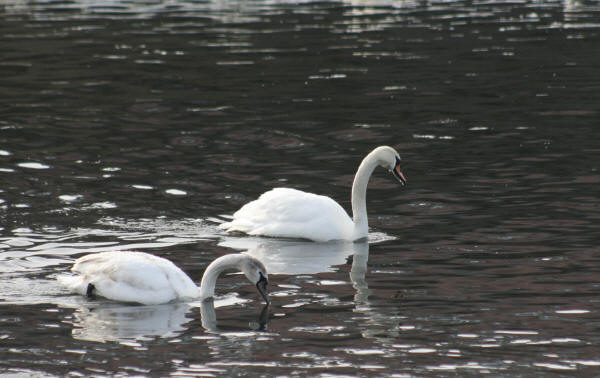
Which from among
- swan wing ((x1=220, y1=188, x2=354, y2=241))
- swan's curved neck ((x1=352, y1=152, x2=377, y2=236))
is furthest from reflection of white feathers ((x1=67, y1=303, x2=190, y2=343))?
swan's curved neck ((x1=352, y1=152, x2=377, y2=236))

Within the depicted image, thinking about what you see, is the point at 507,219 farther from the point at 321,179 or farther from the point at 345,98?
the point at 345,98

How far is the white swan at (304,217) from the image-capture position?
52.6 ft

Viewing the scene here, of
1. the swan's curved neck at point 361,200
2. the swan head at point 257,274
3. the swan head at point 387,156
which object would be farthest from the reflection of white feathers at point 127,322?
the swan head at point 387,156

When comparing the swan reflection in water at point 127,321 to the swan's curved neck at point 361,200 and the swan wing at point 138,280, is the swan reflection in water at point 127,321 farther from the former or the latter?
the swan's curved neck at point 361,200

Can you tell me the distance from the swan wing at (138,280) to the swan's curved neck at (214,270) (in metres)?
0.12

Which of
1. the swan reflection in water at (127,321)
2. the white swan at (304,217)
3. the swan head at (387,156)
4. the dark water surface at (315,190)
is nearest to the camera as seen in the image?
the dark water surface at (315,190)

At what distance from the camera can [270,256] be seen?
15.3 meters

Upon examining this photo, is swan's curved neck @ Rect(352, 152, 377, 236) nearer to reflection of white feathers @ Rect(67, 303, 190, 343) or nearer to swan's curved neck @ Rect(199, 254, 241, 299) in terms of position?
swan's curved neck @ Rect(199, 254, 241, 299)

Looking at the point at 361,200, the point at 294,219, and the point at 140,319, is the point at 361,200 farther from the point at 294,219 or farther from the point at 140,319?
the point at 140,319

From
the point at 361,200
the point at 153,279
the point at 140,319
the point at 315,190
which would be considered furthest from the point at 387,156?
the point at 140,319

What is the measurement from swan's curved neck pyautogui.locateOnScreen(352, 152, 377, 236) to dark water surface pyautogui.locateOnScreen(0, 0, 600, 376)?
262 millimetres

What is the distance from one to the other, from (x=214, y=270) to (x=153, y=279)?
0.62m

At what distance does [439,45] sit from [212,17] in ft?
42.8

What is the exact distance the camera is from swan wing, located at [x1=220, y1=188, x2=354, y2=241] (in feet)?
52.6
